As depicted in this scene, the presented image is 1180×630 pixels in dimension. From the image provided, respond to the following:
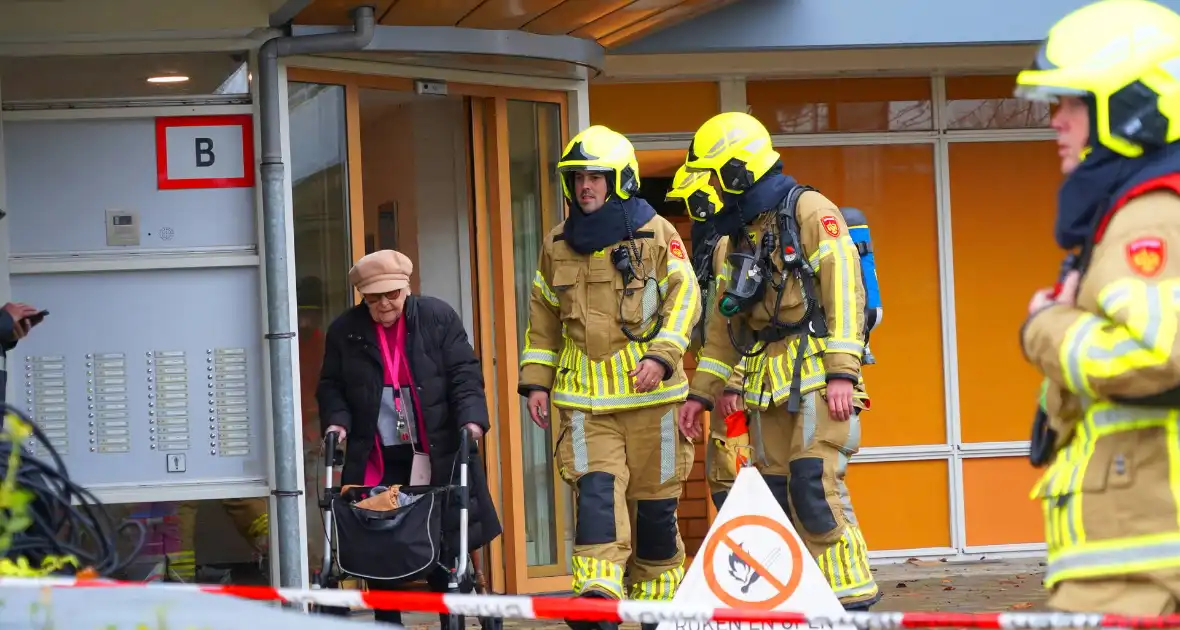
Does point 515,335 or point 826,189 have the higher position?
point 826,189

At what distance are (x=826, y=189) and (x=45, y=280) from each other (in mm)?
4684

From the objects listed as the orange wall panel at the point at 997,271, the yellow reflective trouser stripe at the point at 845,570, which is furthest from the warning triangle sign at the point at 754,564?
the orange wall panel at the point at 997,271

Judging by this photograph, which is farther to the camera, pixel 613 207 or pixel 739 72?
pixel 739 72

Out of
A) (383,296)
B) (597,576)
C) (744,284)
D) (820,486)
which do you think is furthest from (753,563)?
(383,296)

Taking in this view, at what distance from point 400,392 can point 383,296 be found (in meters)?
0.42

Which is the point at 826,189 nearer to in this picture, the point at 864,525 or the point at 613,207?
the point at 864,525

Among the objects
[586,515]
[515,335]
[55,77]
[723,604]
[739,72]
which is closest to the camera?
[723,604]

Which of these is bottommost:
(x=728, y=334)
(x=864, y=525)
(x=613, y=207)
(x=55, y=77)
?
(x=864, y=525)

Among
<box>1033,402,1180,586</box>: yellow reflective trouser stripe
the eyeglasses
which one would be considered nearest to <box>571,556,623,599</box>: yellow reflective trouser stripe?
the eyeglasses

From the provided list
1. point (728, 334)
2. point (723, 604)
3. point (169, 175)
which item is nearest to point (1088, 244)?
point (723, 604)

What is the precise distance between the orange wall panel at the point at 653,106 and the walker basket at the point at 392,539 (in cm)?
375

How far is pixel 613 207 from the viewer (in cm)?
722

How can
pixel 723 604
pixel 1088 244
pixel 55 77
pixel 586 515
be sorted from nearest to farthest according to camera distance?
1. pixel 1088 244
2. pixel 723 604
3. pixel 586 515
4. pixel 55 77

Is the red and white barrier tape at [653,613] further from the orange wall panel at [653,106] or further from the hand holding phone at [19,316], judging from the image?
the orange wall panel at [653,106]
